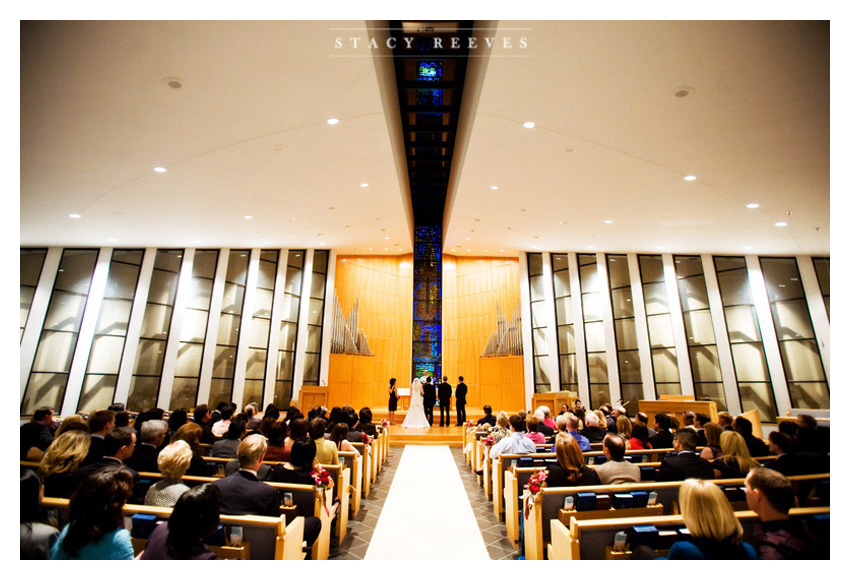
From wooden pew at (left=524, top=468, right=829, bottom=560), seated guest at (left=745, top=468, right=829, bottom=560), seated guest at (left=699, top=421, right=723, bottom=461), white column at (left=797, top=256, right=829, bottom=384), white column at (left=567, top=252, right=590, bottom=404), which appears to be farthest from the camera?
white column at (left=567, top=252, right=590, bottom=404)

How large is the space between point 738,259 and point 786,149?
5628mm

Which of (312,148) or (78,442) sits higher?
(312,148)

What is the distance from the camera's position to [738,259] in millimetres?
9766

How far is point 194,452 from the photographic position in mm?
3188

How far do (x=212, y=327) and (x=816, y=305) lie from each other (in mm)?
13703

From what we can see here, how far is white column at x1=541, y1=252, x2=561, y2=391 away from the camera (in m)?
10.2

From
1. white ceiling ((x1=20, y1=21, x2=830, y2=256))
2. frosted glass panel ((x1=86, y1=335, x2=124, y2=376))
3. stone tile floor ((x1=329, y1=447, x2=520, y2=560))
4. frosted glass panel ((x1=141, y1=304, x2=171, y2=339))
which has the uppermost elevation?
white ceiling ((x1=20, y1=21, x2=830, y2=256))

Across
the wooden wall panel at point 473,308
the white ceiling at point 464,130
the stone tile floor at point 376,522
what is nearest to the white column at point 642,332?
the white ceiling at point 464,130

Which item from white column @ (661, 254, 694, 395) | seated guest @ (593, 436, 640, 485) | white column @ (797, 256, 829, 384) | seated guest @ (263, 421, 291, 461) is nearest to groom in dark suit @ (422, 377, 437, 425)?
white column @ (661, 254, 694, 395)

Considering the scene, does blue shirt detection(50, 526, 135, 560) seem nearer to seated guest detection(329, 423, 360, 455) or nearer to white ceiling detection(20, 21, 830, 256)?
seated guest detection(329, 423, 360, 455)

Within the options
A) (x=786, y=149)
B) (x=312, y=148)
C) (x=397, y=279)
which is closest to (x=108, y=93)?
(x=312, y=148)

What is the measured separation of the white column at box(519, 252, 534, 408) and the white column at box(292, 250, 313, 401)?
5634mm

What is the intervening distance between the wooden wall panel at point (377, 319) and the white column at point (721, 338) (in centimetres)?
774
